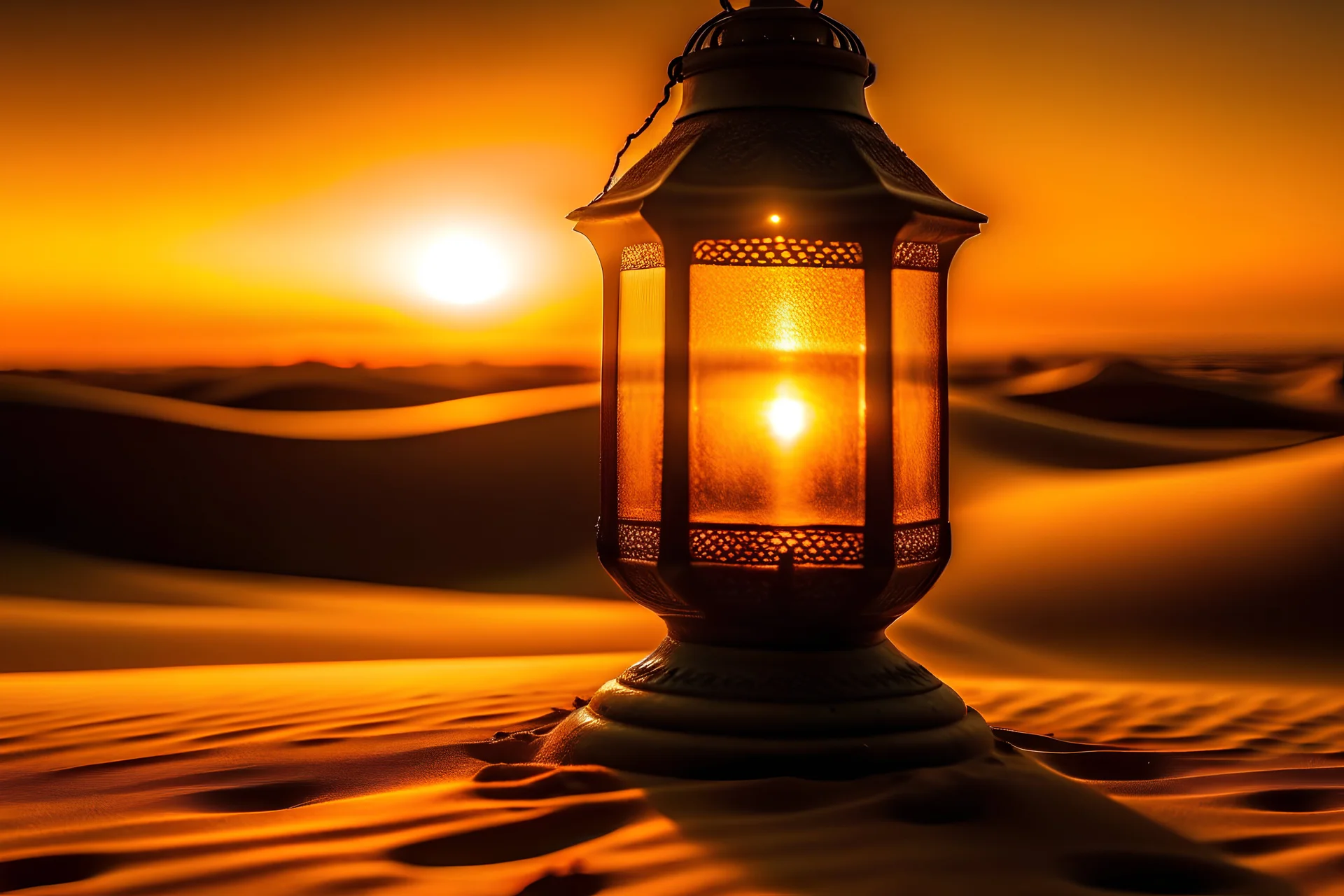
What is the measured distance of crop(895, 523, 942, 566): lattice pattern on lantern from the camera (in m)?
3.45

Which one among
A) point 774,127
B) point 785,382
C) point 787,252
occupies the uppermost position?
point 774,127

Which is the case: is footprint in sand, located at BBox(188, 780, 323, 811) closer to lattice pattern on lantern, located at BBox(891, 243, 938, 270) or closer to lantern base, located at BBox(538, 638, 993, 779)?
lantern base, located at BBox(538, 638, 993, 779)

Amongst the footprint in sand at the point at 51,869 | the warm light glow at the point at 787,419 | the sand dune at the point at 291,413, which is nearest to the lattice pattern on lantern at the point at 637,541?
the warm light glow at the point at 787,419

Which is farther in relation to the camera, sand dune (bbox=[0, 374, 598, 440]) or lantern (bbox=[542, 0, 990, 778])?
sand dune (bbox=[0, 374, 598, 440])

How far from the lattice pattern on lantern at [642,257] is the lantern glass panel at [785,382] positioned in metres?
0.13

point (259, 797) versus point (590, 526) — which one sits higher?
point (590, 526)

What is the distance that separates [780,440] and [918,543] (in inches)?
17.1

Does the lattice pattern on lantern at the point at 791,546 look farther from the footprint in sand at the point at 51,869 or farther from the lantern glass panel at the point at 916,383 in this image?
the footprint in sand at the point at 51,869

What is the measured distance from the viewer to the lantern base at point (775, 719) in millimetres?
3348

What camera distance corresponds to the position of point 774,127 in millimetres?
3529

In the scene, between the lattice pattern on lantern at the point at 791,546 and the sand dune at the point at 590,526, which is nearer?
the lattice pattern on lantern at the point at 791,546

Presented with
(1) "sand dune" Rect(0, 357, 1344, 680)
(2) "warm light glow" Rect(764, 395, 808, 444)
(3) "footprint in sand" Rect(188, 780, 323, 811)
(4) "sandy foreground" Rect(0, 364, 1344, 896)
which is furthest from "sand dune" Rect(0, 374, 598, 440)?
(2) "warm light glow" Rect(764, 395, 808, 444)

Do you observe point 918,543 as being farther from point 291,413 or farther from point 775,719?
point 291,413

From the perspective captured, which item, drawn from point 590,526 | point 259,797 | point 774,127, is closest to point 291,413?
point 590,526
